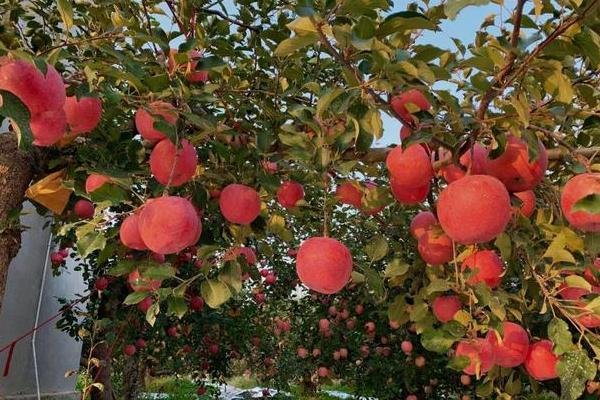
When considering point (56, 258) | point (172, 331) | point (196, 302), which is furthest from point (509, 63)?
point (172, 331)

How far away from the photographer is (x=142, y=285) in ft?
5.19

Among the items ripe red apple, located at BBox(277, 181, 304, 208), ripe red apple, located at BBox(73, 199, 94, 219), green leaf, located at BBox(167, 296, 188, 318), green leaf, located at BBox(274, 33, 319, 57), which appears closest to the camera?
green leaf, located at BBox(274, 33, 319, 57)

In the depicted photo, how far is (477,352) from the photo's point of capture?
159 centimetres

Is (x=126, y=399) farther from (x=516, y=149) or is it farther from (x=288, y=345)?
(x=516, y=149)

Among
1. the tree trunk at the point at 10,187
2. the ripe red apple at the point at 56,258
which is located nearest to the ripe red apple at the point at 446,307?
the tree trunk at the point at 10,187

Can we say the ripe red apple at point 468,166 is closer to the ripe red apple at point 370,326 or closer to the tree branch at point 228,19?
the tree branch at point 228,19

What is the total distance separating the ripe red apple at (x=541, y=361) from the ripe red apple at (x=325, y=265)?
0.68 meters

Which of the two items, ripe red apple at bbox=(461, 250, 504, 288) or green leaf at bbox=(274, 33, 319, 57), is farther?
ripe red apple at bbox=(461, 250, 504, 288)

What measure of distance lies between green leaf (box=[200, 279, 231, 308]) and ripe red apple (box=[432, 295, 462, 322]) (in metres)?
0.65

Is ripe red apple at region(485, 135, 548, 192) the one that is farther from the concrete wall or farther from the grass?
the grass

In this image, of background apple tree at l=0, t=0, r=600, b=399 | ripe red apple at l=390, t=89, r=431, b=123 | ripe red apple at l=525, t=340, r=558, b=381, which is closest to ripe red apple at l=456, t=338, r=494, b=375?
background apple tree at l=0, t=0, r=600, b=399

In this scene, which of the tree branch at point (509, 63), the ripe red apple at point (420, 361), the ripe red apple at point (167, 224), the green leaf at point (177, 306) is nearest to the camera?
the tree branch at point (509, 63)

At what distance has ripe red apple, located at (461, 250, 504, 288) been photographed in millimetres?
1545

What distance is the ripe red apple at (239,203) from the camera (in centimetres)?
167
